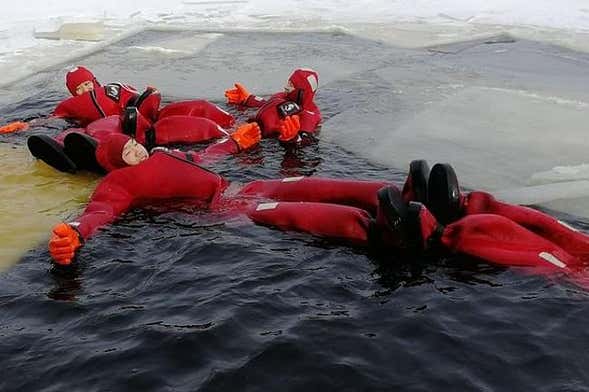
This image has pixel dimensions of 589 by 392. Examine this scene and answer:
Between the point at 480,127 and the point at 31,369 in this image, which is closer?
the point at 31,369

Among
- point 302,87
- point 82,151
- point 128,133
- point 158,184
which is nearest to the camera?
point 158,184

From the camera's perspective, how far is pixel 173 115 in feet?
23.7

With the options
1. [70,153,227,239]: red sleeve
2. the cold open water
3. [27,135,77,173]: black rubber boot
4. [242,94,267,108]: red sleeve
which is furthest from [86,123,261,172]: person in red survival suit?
[242,94,267,108]: red sleeve

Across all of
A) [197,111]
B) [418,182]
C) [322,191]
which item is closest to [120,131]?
[197,111]

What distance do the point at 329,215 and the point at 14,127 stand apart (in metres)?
4.39

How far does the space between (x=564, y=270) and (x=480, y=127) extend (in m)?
3.10

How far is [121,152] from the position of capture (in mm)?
5438

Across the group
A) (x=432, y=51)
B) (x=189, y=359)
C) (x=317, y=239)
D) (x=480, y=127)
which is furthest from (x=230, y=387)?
(x=432, y=51)

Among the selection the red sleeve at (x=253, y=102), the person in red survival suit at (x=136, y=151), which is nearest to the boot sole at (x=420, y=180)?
the person in red survival suit at (x=136, y=151)

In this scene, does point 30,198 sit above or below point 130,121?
below

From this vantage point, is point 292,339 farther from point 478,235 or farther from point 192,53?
point 192,53

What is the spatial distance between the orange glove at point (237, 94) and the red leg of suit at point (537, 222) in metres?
4.04

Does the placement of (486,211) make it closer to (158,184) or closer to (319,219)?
(319,219)

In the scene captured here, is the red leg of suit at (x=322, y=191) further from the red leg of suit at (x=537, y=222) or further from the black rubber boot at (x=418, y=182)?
the red leg of suit at (x=537, y=222)
